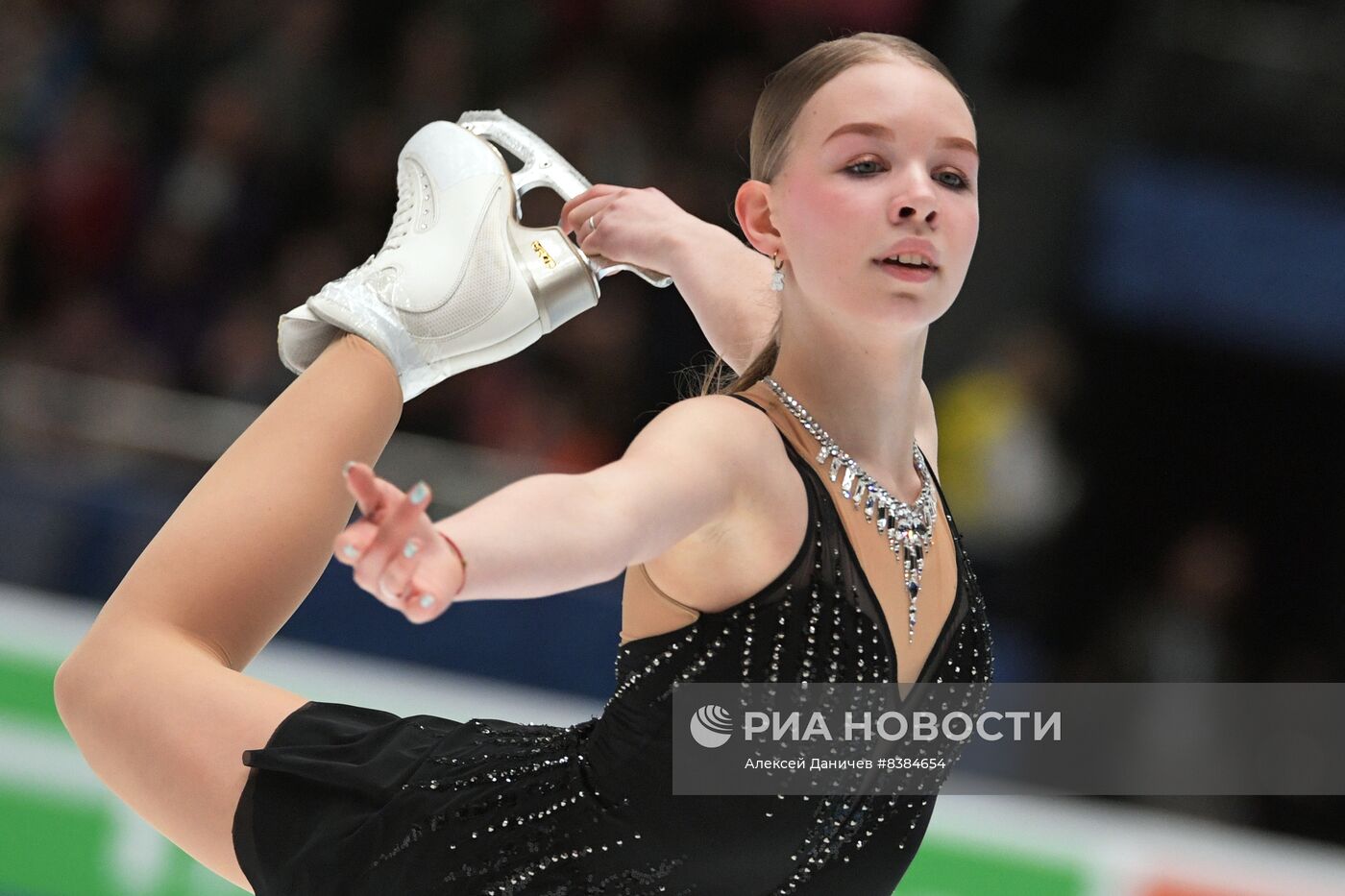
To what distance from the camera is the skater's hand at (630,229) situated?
242cm

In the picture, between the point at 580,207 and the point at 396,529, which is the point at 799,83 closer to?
the point at 580,207

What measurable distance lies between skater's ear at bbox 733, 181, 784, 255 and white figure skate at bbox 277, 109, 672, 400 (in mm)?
452

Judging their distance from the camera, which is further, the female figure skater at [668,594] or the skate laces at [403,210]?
the skate laces at [403,210]

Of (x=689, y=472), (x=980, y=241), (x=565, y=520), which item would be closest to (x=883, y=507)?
(x=689, y=472)

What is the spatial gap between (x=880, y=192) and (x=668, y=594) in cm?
50

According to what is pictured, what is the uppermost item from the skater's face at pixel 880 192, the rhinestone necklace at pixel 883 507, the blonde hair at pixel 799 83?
the blonde hair at pixel 799 83

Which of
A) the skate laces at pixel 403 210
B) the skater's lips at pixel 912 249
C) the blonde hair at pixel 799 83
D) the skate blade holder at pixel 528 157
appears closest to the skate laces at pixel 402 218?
the skate laces at pixel 403 210

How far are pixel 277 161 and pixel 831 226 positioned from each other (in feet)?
15.6

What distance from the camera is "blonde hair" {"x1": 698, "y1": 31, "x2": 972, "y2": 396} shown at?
1940 millimetres

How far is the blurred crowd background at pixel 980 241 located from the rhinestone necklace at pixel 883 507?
3149 mm

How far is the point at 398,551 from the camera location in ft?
4.30

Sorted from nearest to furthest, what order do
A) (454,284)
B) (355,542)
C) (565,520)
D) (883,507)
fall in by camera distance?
(355,542)
(565,520)
(883,507)
(454,284)

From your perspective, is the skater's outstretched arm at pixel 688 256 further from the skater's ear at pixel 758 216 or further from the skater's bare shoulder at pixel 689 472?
the skater's bare shoulder at pixel 689 472

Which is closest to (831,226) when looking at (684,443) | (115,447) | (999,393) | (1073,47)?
(684,443)
